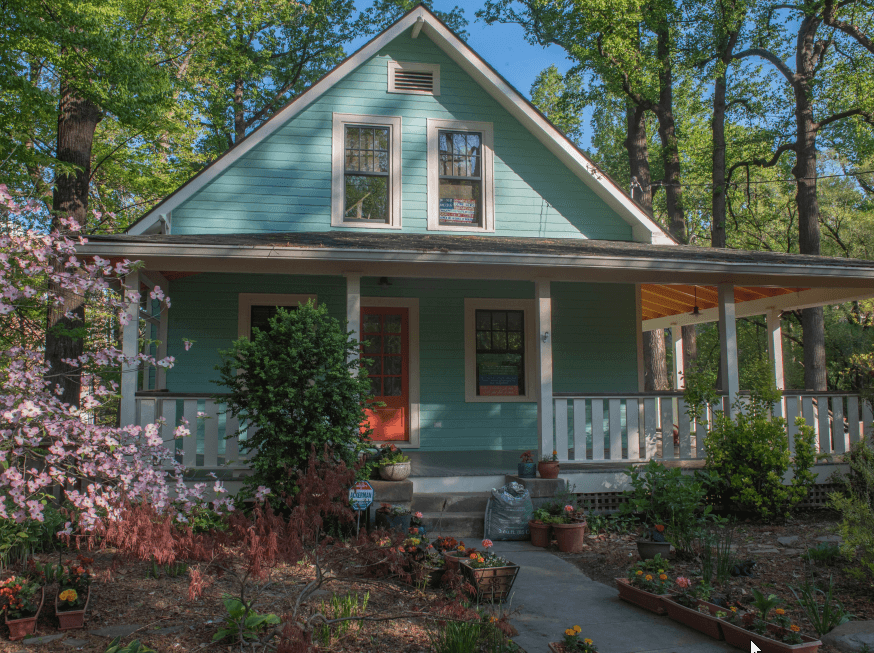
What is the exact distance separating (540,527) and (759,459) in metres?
2.77

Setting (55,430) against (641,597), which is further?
(641,597)

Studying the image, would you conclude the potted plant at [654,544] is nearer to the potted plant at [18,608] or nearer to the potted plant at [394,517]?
the potted plant at [394,517]

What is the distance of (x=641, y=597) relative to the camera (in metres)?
4.76

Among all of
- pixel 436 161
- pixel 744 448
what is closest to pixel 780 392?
pixel 744 448

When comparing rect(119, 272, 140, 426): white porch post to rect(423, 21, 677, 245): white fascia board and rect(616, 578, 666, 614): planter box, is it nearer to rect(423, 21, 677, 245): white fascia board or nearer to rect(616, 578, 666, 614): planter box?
rect(616, 578, 666, 614): planter box

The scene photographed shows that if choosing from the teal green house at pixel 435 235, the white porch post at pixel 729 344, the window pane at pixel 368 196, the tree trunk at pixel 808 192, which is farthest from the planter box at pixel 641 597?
the tree trunk at pixel 808 192

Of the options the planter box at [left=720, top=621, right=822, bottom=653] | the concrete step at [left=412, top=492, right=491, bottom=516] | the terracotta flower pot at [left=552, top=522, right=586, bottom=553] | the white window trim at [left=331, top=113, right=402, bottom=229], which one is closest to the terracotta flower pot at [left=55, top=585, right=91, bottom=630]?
the concrete step at [left=412, top=492, right=491, bottom=516]

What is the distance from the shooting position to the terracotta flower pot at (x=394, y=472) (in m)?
6.98

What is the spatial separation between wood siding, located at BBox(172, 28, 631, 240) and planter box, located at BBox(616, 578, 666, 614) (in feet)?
21.0

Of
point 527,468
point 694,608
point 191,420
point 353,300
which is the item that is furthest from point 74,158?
point 694,608

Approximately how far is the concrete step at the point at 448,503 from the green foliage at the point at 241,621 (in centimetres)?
349

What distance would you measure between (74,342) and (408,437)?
19.9ft

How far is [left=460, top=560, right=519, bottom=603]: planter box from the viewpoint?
4.79m

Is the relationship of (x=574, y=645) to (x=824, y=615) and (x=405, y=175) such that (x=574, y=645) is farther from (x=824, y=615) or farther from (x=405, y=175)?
(x=405, y=175)
